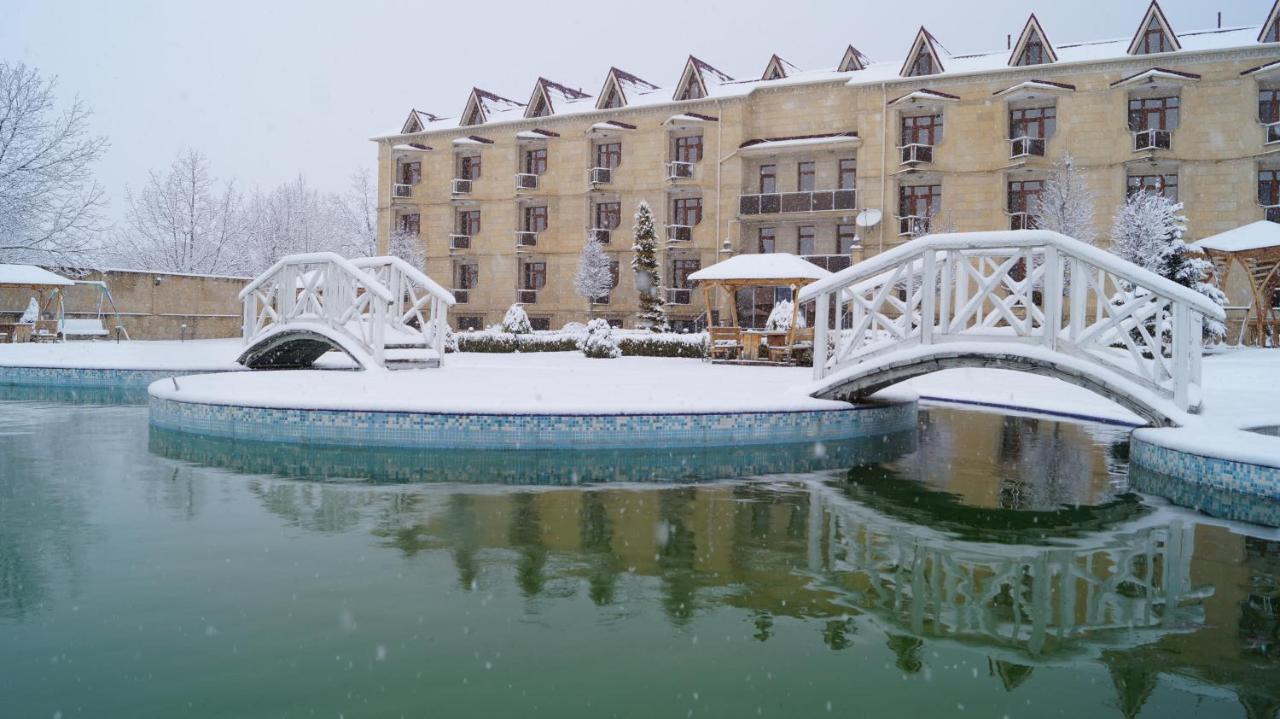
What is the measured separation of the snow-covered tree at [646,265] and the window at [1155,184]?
48.6ft

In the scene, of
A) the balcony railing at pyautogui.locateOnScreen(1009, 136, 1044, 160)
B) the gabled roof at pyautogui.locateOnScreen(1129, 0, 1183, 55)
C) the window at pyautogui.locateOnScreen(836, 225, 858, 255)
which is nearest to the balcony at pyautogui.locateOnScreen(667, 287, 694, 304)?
the window at pyautogui.locateOnScreen(836, 225, 858, 255)

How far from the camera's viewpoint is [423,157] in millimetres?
40812

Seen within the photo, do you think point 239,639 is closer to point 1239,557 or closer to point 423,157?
point 1239,557

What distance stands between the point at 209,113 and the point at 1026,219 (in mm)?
179661

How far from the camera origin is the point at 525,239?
38.3 metres

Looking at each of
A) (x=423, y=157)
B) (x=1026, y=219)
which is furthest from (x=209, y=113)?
(x=1026, y=219)

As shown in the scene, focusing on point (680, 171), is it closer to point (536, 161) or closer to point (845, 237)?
point (845, 237)

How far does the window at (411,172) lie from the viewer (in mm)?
41188

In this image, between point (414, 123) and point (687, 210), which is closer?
point (687, 210)

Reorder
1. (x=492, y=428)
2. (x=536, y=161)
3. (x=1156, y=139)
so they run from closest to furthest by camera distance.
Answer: (x=492, y=428) < (x=1156, y=139) < (x=536, y=161)

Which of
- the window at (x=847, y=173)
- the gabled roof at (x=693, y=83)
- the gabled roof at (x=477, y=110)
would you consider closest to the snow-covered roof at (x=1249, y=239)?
the window at (x=847, y=173)

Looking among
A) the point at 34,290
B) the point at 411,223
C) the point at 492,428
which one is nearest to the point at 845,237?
the point at 411,223

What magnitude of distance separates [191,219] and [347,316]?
35979 millimetres

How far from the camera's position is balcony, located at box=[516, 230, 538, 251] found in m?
38.2
